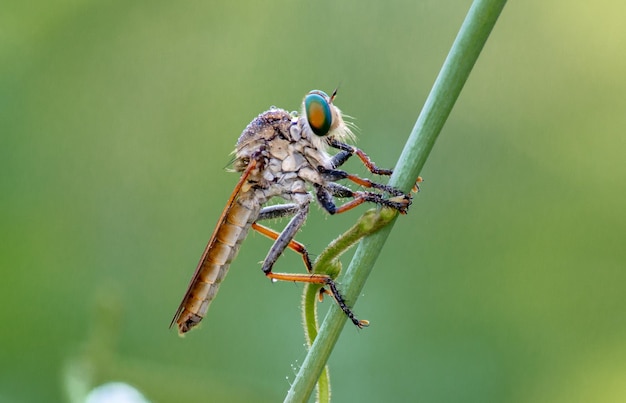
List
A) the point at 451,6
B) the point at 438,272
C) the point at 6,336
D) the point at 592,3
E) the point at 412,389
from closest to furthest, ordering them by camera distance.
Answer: the point at 6,336, the point at 412,389, the point at 438,272, the point at 592,3, the point at 451,6

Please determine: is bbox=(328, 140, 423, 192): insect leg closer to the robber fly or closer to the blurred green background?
the robber fly

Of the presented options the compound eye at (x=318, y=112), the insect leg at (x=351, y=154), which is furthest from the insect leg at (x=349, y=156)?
the compound eye at (x=318, y=112)

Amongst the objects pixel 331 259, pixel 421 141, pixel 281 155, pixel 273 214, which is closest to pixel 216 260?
pixel 273 214

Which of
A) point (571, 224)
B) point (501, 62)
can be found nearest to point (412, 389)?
point (571, 224)

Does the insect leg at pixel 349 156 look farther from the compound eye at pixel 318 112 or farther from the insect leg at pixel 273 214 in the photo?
the insect leg at pixel 273 214

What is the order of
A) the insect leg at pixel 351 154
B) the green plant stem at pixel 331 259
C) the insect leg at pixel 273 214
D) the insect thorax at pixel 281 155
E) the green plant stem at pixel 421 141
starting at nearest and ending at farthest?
the green plant stem at pixel 421 141 → the green plant stem at pixel 331 259 → the insect leg at pixel 351 154 → the insect thorax at pixel 281 155 → the insect leg at pixel 273 214

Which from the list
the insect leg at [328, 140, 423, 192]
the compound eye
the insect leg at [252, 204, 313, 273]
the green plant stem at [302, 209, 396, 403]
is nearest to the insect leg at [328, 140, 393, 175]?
the insect leg at [328, 140, 423, 192]

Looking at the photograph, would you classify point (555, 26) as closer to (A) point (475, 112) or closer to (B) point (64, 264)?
(A) point (475, 112)
